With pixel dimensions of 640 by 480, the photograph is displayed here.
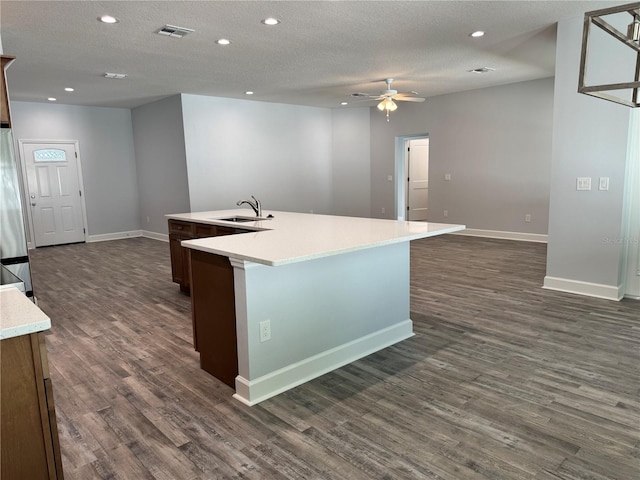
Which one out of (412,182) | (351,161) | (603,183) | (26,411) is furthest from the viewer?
(412,182)

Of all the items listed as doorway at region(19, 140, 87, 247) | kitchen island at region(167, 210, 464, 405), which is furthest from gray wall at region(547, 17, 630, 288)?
doorway at region(19, 140, 87, 247)

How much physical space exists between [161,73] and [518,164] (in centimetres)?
587

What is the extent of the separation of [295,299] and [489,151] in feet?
20.8

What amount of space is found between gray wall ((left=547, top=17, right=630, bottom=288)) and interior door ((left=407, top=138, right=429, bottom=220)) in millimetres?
5896

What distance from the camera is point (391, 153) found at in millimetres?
9352

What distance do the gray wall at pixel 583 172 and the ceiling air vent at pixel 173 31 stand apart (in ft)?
11.9

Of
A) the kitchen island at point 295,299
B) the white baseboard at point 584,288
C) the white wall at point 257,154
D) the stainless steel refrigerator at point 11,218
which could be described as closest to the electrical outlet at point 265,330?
the kitchen island at point 295,299

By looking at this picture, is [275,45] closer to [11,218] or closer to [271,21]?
[271,21]

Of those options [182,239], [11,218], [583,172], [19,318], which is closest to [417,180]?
[583,172]

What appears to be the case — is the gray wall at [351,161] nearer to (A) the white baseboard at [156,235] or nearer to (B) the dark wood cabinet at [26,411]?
(A) the white baseboard at [156,235]

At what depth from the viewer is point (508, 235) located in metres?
7.73

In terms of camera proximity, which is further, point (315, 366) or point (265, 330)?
point (315, 366)

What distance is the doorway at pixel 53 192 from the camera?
26.2 feet

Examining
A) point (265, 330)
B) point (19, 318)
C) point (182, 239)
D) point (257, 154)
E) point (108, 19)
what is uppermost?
point (108, 19)
